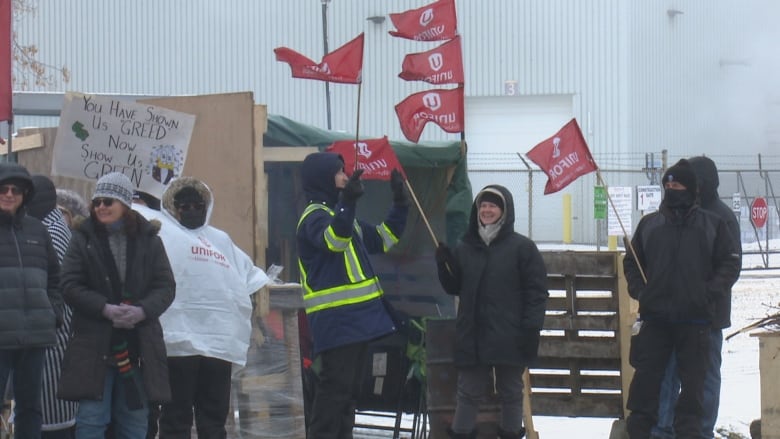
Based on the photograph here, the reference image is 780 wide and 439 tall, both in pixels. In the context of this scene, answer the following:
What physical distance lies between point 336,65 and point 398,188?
1.13 metres

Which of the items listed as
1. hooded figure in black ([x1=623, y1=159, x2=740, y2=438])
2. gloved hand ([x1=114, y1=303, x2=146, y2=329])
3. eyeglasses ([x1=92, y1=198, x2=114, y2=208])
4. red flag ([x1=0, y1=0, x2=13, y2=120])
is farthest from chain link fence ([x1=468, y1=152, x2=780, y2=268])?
Answer: gloved hand ([x1=114, y1=303, x2=146, y2=329])

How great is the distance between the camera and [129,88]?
1276 inches

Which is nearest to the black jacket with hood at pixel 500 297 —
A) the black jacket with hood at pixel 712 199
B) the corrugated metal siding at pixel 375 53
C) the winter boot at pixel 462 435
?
the winter boot at pixel 462 435

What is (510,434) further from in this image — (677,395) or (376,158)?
(376,158)

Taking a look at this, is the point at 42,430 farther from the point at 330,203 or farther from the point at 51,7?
the point at 51,7

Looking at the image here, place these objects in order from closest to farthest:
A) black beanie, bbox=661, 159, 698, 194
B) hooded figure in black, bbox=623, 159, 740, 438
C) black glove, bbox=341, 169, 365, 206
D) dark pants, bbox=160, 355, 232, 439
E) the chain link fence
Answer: dark pants, bbox=160, 355, 232, 439 < black glove, bbox=341, 169, 365, 206 < hooded figure in black, bbox=623, 159, 740, 438 < black beanie, bbox=661, 159, 698, 194 < the chain link fence

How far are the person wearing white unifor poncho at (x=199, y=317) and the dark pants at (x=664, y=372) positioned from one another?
91.1 inches

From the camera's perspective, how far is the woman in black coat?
5.61 m

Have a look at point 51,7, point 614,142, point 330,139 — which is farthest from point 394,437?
point 51,7

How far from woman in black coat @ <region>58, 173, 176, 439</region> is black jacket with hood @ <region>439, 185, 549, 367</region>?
5.75 ft

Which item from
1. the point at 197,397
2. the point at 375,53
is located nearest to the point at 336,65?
the point at 197,397

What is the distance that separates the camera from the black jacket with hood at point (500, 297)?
6633mm

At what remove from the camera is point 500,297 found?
6.69 meters

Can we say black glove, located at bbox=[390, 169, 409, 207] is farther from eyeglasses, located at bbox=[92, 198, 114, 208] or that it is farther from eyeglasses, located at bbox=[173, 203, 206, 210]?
eyeglasses, located at bbox=[92, 198, 114, 208]
